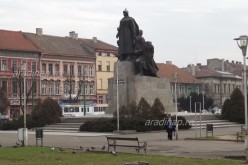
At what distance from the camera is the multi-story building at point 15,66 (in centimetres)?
8862

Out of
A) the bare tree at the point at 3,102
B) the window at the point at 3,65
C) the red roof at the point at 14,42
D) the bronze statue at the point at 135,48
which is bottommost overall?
the bare tree at the point at 3,102

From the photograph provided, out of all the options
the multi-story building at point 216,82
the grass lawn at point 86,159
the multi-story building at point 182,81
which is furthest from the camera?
the multi-story building at point 216,82

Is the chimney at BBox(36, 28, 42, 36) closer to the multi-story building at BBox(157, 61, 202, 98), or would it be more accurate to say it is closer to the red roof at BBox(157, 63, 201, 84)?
the multi-story building at BBox(157, 61, 202, 98)

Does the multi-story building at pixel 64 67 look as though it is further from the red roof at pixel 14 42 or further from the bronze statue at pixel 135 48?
the bronze statue at pixel 135 48

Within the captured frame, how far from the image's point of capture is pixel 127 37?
46594mm

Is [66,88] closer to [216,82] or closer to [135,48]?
[216,82]

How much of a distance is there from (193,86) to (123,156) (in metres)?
108

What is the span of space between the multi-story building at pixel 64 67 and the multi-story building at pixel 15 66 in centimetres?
161

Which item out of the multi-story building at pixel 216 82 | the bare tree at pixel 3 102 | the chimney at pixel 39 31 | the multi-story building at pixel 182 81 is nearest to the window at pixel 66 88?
the chimney at pixel 39 31

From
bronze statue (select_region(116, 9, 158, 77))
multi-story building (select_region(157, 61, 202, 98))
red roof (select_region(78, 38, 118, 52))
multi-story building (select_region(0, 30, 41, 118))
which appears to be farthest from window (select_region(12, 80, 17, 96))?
bronze statue (select_region(116, 9, 158, 77))

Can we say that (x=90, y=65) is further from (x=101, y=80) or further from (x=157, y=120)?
(x=157, y=120)

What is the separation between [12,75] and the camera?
89.4 meters

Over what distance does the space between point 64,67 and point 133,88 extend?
55.4m

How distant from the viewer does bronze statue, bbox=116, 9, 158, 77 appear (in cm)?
4597
